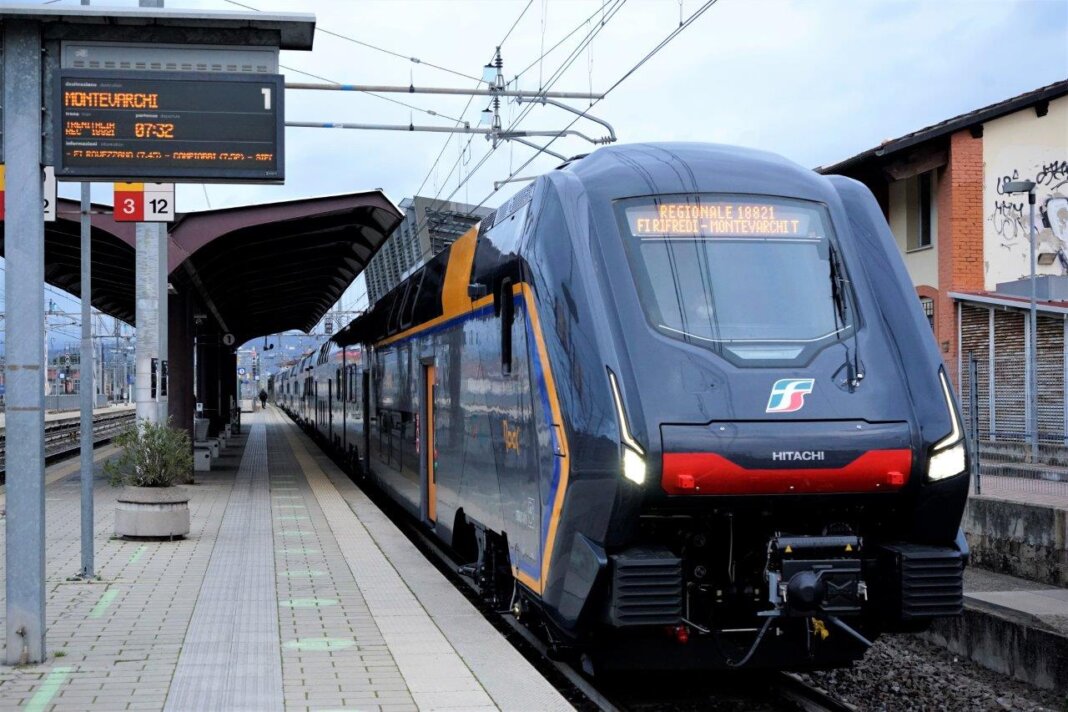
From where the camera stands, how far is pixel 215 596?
955cm

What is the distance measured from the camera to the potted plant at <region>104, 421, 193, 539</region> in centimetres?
1298

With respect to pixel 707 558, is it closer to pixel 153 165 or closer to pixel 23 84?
pixel 153 165

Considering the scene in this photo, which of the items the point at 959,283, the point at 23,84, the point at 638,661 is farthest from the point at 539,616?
the point at 959,283

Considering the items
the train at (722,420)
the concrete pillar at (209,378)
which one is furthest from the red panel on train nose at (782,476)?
the concrete pillar at (209,378)

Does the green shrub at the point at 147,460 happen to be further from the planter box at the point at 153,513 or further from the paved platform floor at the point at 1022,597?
the paved platform floor at the point at 1022,597

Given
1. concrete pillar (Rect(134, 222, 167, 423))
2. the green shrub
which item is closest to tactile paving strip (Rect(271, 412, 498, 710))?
the green shrub

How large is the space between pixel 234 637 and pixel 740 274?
4.05 metres

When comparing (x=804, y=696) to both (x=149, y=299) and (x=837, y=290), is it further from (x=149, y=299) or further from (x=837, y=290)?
(x=149, y=299)

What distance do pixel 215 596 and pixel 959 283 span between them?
61.4ft

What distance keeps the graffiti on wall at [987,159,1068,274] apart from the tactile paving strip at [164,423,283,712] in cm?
1715

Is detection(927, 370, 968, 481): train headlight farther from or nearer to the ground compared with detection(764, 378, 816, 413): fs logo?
nearer to the ground

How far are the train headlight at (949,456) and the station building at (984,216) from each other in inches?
656

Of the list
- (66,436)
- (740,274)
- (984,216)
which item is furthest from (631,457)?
(66,436)

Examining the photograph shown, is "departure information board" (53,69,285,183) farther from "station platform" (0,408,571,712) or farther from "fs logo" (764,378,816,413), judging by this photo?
"fs logo" (764,378,816,413)
